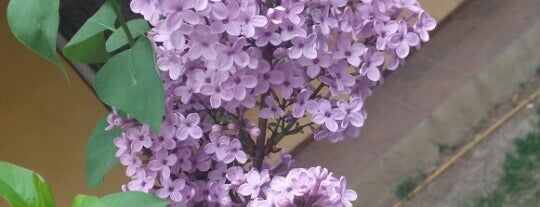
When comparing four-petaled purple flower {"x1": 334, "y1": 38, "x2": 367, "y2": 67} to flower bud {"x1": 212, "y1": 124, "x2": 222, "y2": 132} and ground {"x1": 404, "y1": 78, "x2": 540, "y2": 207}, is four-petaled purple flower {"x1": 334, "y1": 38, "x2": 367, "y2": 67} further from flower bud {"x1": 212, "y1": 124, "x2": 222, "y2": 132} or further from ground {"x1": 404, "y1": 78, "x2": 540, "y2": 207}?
ground {"x1": 404, "y1": 78, "x2": 540, "y2": 207}

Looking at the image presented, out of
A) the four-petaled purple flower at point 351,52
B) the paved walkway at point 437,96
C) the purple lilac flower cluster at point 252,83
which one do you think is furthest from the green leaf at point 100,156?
the paved walkway at point 437,96

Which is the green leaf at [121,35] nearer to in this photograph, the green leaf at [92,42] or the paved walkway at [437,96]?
the green leaf at [92,42]

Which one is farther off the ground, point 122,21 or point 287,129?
point 122,21

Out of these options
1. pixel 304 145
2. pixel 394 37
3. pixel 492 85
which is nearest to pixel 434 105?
pixel 492 85

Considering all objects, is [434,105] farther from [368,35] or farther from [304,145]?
[368,35]

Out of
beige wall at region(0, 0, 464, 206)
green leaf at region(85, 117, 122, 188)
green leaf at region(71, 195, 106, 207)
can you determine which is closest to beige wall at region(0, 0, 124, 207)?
beige wall at region(0, 0, 464, 206)

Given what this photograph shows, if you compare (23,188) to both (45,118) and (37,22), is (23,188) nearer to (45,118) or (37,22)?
(37,22)

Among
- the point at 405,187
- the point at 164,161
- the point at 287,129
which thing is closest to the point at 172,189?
the point at 164,161
